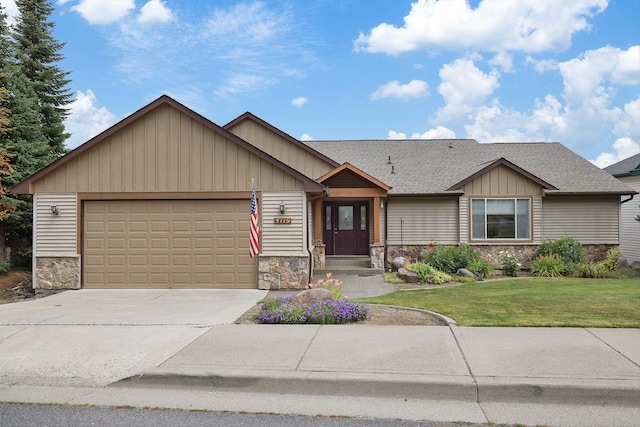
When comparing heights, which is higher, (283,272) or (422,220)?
(422,220)

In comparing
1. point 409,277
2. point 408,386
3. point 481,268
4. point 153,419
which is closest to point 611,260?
point 481,268

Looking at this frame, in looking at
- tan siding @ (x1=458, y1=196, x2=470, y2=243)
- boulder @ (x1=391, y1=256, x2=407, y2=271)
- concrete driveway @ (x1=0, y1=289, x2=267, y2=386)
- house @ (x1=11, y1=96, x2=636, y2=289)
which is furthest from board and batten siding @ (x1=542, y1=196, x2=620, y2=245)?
concrete driveway @ (x1=0, y1=289, x2=267, y2=386)

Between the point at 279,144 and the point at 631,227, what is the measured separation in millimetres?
15275

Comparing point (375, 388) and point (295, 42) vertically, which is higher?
point (295, 42)

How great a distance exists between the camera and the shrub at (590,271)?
54.5ft

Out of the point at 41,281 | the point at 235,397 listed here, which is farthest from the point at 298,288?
the point at 235,397

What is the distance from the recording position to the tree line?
58.0 feet

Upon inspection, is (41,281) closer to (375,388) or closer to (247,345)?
(247,345)

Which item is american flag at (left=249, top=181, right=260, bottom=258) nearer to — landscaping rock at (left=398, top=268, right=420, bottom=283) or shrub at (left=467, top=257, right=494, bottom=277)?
landscaping rock at (left=398, top=268, right=420, bottom=283)

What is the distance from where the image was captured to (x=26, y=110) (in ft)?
61.7

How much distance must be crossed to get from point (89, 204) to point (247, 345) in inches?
344

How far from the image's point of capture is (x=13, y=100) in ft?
60.6

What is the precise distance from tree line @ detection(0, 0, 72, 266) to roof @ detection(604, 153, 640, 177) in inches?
915

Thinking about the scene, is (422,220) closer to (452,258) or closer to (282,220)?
(452,258)
